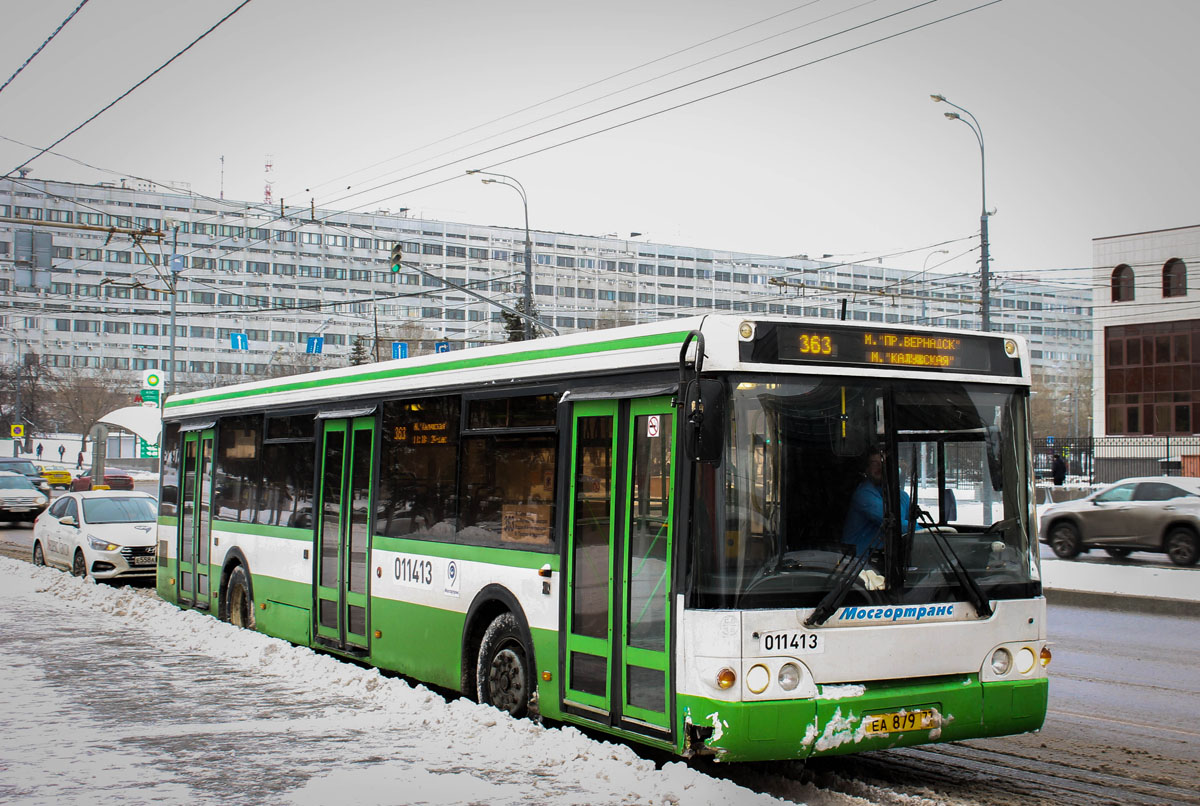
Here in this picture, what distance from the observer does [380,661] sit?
10203 mm

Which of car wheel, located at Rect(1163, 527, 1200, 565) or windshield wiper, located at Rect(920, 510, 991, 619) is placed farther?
car wheel, located at Rect(1163, 527, 1200, 565)

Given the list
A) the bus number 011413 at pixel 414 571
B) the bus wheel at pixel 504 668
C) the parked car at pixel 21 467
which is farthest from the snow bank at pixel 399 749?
the parked car at pixel 21 467

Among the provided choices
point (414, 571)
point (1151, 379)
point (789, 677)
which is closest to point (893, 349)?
point (789, 677)

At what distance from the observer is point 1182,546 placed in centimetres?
2195

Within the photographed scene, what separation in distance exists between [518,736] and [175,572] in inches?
387

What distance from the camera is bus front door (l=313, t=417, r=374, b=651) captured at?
1069 centimetres

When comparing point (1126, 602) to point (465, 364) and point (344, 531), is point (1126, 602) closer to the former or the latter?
point (344, 531)

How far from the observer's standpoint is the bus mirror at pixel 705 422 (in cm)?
616

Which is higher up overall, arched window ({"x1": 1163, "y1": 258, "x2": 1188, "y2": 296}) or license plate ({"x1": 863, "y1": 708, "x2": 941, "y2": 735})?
arched window ({"x1": 1163, "y1": 258, "x2": 1188, "y2": 296})

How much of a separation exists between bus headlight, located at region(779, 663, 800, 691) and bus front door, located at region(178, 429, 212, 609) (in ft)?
32.3

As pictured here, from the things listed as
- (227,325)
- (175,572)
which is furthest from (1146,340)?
(227,325)

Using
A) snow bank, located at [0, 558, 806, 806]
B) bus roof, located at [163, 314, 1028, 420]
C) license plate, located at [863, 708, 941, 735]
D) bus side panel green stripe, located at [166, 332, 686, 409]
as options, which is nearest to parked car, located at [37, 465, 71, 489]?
bus side panel green stripe, located at [166, 332, 686, 409]

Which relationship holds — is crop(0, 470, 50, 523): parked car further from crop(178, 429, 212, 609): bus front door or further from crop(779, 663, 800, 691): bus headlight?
crop(779, 663, 800, 691): bus headlight

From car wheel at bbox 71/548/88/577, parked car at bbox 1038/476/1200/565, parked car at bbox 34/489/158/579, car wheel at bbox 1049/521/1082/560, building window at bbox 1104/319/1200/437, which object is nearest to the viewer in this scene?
parked car at bbox 34/489/158/579
